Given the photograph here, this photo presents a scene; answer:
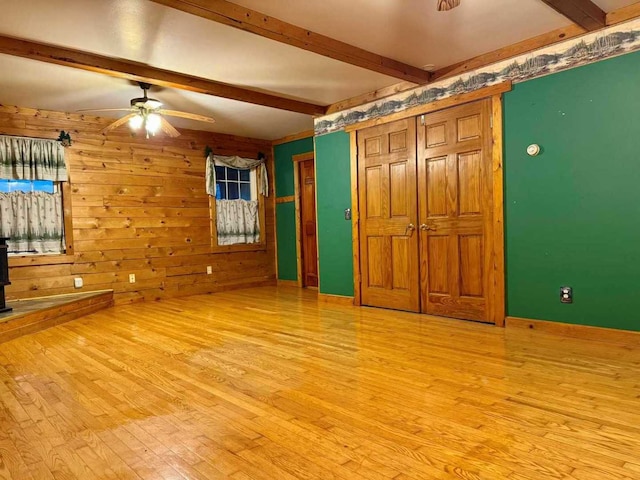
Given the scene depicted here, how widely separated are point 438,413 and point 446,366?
777 millimetres

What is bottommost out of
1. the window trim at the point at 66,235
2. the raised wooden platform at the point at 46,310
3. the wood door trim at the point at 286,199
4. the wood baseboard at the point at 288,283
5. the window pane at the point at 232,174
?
the wood baseboard at the point at 288,283

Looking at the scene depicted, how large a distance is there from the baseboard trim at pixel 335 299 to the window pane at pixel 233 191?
2.47 meters

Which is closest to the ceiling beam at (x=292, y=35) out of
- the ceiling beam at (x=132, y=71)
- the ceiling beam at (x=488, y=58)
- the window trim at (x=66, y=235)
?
the ceiling beam at (x=488, y=58)

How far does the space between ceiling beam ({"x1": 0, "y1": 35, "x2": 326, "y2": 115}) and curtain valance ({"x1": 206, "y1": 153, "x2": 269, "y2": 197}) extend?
2.02m

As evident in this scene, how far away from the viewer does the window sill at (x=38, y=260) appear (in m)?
5.21

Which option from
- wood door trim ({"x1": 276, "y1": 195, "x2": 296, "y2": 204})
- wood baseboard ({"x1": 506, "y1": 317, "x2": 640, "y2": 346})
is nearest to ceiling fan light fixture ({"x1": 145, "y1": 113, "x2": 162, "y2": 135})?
wood door trim ({"x1": 276, "y1": 195, "x2": 296, "y2": 204})

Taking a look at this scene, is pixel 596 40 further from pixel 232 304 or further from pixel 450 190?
pixel 232 304

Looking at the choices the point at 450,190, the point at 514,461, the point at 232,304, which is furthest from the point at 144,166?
the point at 514,461

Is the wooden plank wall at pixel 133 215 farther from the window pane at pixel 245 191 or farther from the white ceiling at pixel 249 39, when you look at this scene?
the white ceiling at pixel 249 39

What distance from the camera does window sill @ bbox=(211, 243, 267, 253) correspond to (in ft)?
23.0

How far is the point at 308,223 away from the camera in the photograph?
23.9ft

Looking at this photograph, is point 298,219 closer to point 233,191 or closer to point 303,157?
point 303,157

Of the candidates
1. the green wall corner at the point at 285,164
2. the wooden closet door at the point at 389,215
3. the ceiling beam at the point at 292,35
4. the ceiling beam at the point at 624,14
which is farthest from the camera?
the green wall corner at the point at 285,164

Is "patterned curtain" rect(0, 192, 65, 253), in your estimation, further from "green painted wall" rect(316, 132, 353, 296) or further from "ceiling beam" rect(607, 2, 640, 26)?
"ceiling beam" rect(607, 2, 640, 26)
